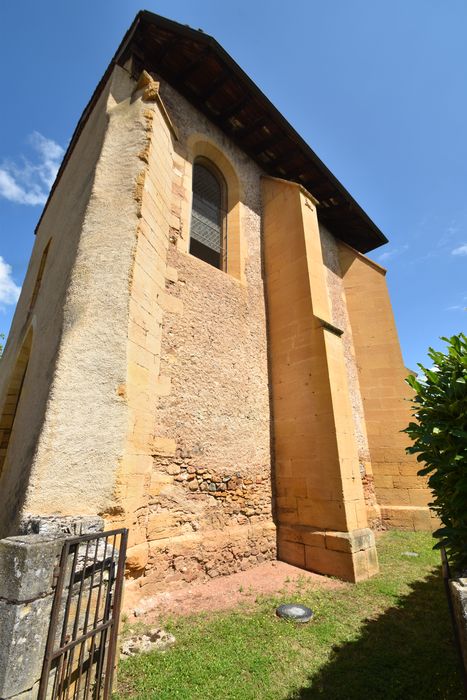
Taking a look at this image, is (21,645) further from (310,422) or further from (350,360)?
(350,360)

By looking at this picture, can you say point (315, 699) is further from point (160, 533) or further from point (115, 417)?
point (115, 417)

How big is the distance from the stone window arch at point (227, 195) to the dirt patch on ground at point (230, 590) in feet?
16.4

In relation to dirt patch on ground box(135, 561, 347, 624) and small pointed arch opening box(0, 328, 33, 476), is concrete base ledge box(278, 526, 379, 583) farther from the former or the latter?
small pointed arch opening box(0, 328, 33, 476)

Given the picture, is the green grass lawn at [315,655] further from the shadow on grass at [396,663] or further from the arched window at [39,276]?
the arched window at [39,276]

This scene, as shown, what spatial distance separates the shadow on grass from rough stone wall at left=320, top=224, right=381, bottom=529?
4.18m

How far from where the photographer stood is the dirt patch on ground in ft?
11.6

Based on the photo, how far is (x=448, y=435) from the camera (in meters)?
2.43

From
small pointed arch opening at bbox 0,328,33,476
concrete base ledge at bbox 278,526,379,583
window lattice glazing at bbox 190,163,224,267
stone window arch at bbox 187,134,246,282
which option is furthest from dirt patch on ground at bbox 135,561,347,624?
window lattice glazing at bbox 190,163,224,267

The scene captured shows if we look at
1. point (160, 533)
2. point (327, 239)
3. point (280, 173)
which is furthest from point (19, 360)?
point (327, 239)

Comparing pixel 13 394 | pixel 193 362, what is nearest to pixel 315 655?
pixel 193 362

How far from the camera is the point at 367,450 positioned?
8.12 meters

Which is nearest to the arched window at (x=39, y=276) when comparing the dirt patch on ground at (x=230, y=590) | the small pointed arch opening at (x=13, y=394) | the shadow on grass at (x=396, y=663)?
the small pointed arch opening at (x=13, y=394)

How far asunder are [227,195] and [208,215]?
95 centimetres

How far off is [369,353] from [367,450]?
2.60 meters
